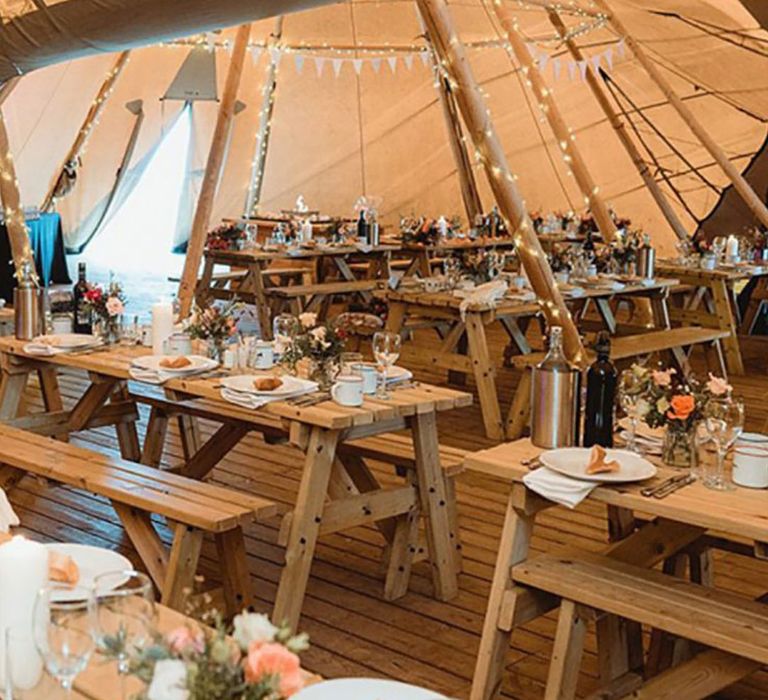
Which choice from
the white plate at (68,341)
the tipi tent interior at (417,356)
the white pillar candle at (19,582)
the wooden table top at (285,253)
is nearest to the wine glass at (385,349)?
the tipi tent interior at (417,356)

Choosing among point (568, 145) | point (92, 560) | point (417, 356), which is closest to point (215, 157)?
point (417, 356)

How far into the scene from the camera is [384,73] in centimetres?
1166

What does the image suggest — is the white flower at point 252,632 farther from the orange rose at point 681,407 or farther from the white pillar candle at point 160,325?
the white pillar candle at point 160,325

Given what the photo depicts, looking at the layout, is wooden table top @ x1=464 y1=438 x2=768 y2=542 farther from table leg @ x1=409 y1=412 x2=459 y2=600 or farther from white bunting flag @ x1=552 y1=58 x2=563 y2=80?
white bunting flag @ x1=552 y1=58 x2=563 y2=80

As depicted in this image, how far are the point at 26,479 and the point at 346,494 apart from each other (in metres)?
1.81

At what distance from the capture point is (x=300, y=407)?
3.48m

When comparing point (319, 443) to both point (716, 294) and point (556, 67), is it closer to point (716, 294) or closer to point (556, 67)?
point (716, 294)

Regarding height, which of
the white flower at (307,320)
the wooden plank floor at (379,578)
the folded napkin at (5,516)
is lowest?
the wooden plank floor at (379,578)

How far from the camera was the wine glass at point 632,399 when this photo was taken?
116 inches

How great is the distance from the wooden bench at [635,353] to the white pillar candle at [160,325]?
1.98m

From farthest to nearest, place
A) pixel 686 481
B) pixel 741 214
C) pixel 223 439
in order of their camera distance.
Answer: pixel 741 214, pixel 223 439, pixel 686 481

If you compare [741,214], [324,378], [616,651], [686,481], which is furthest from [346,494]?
[741,214]

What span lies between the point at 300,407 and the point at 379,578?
840mm

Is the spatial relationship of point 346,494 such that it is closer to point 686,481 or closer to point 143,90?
point 686,481
